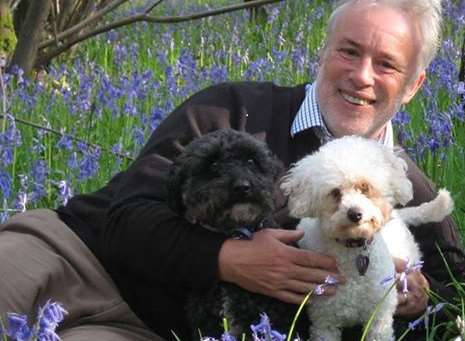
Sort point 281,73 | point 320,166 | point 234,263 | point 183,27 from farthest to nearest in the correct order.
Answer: point 183,27, point 281,73, point 234,263, point 320,166

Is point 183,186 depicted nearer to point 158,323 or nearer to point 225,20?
point 158,323

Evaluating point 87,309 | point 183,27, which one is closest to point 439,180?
point 87,309

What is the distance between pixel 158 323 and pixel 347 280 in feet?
2.42

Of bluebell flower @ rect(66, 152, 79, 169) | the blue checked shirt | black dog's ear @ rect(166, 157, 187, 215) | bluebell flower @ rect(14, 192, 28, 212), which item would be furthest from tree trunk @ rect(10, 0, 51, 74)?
black dog's ear @ rect(166, 157, 187, 215)

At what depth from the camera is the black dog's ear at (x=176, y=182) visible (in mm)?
2949

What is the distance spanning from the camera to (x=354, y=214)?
2701mm

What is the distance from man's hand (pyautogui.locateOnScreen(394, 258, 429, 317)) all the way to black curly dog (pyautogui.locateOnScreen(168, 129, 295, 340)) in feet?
1.22

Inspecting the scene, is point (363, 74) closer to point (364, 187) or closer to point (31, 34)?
point (364, 187)

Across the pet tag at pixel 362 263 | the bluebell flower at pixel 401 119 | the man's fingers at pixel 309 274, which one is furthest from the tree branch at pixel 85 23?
the pet tag at pixel 362 263

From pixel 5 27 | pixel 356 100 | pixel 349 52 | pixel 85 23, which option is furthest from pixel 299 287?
pixel 85 23

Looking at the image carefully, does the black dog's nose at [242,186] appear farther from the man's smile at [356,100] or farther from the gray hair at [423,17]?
the gray hair at [423,17]

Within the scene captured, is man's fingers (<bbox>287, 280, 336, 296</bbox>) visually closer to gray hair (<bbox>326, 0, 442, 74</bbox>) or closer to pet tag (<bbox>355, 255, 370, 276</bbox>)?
pet tag (<bbox>355, 255, 370, 276</bbox>)

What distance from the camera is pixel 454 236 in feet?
11.6

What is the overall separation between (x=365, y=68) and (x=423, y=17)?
336mm
